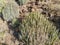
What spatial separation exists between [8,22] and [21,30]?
67.2 inches

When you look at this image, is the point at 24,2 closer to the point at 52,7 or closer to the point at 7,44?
the point at 52,7

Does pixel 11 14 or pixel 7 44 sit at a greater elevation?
pixel 11 14

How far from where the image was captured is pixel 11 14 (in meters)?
9.94

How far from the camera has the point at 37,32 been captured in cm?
762

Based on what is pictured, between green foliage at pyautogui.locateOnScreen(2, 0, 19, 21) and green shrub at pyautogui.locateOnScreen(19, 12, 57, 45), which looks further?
green foliage at pyautogui.locateOnScreen(2, 0, 19, 21)

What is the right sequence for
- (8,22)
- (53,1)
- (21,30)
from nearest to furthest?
(21,30) → (8,22) → (53,1)

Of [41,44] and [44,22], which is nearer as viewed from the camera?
[41,44]

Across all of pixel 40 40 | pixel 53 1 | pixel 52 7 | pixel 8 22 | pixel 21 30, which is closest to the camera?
pixel 40 40

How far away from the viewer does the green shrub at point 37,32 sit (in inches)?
298

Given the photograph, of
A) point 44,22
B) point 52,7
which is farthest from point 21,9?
point 44,22

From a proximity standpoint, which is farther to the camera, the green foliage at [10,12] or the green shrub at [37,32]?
the green foliage at [10,12]

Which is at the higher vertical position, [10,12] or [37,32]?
[10,12]

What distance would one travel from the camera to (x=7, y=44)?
27.0 ft

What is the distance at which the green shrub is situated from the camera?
7570mm
